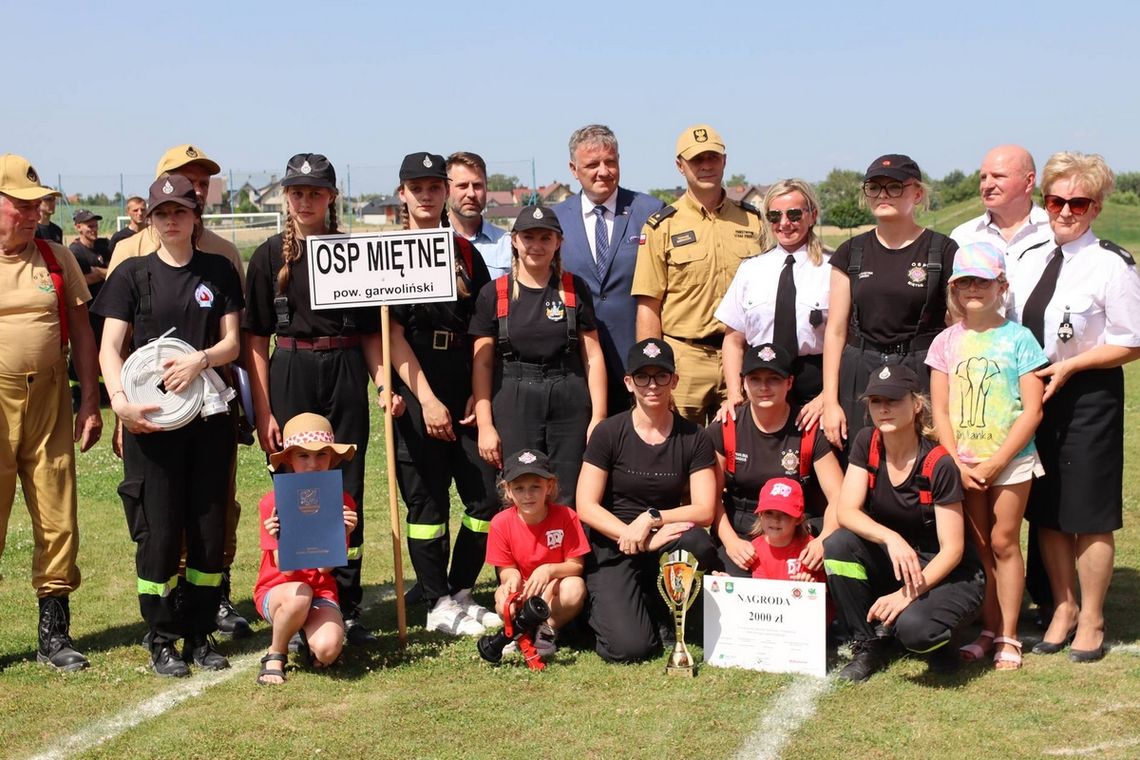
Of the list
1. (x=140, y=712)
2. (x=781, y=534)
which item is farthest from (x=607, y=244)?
(x=140, y=712)

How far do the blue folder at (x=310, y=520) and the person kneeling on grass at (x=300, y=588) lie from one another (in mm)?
82

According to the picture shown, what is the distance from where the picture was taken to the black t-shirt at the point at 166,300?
5848 millimetres

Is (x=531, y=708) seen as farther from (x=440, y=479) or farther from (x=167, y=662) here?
(x=167, y=662)

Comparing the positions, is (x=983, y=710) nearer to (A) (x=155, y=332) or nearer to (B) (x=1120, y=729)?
(B) (x=1120, y=729)

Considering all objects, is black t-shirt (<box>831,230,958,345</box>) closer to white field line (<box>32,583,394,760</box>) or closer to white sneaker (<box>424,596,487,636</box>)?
white sneaker (<box>424,596,487,636</box>)

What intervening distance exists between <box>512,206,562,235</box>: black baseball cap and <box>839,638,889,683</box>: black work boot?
261 centimetres

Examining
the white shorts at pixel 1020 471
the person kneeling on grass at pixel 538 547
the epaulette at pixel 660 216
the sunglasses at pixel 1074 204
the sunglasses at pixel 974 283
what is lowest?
the person kneeling on grass at pixel 538 547

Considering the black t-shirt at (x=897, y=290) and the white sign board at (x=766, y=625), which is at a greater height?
the black t-shirt at (x=897, y=290)

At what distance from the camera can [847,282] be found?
6.00m

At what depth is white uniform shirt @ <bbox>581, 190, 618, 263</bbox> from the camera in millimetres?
7191

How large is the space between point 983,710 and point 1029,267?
7.16 ft

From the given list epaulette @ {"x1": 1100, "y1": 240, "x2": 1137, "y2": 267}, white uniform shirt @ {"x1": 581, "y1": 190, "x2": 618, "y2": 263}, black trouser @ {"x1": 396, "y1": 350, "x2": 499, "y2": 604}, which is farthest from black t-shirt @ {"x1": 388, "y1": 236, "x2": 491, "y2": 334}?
epaulette @ {"x1": 1100, "y1": 240, "x2": 1137, "y2": 267}

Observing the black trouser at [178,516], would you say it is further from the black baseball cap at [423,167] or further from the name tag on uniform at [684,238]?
the name tag on uniform at [684,238]

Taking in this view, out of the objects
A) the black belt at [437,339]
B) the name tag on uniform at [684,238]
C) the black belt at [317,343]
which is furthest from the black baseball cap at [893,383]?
the black belt at [317,343]
